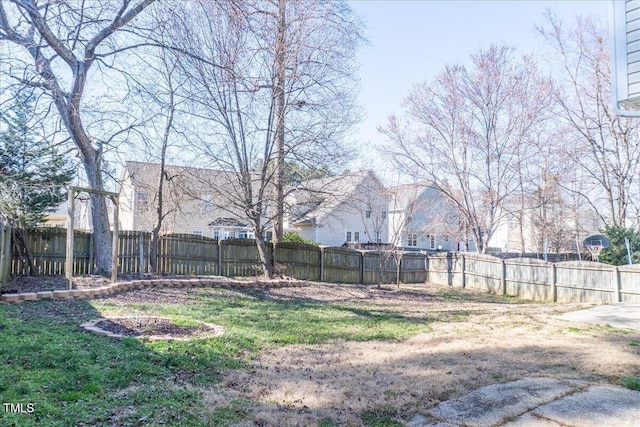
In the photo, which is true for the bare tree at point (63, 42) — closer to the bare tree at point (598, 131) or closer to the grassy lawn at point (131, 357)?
the grassy lawn at point (131, 357)

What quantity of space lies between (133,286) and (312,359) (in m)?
5.92

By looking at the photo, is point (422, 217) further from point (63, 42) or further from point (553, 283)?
point (63, 42)

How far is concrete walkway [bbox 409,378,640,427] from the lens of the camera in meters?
3.25

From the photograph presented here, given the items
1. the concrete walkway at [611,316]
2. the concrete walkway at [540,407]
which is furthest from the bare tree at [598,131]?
the concrete walkway at [540,407]

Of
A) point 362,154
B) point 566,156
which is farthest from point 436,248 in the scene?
point 362,154

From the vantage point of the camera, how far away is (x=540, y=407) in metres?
3.51

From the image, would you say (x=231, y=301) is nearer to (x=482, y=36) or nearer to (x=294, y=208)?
(x=294, y=208)

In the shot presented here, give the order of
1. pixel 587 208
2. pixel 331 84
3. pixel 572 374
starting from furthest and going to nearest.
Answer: pixel 587 208
pixel 331 84
pixel 572 374

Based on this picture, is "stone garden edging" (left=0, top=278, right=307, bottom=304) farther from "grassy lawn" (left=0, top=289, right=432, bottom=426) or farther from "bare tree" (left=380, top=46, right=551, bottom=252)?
"bare tree" (left=380, top=46, right=551, bottom=252)

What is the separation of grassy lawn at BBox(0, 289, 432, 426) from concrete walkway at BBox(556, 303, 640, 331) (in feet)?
9.91

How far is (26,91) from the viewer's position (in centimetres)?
744

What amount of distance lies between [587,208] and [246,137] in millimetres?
19401

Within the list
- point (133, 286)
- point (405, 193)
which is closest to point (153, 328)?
point (133, 286)

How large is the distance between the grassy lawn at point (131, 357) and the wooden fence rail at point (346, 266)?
385 centimetres
